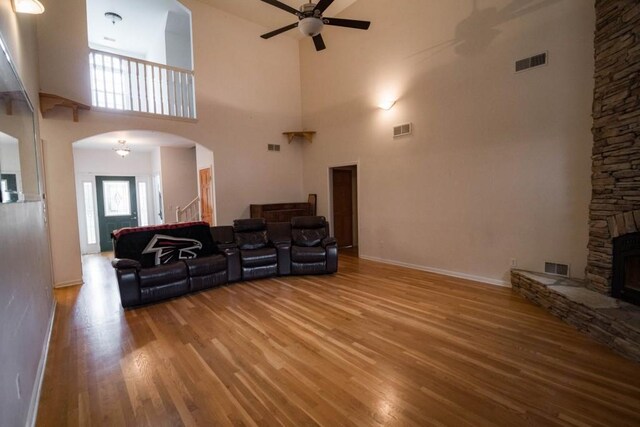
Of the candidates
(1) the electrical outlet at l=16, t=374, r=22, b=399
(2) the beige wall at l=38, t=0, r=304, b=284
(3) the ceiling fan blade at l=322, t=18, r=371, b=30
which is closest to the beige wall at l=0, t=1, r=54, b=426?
(1) the electrical outlet at l=16, t=374, r=22, b=399

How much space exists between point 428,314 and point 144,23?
28.4 feet

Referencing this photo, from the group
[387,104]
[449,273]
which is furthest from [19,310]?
[387,104]

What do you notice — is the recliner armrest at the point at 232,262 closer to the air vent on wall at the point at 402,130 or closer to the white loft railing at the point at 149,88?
the white loft railing at the point at 149,88

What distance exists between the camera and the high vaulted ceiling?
5.95 m

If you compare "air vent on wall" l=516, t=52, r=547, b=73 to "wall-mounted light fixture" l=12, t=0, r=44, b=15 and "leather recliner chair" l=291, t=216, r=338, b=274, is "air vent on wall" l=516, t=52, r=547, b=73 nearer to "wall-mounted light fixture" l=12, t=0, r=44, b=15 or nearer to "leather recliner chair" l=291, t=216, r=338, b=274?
"leather recliner chair" l=291, t=216, r=338, b=274

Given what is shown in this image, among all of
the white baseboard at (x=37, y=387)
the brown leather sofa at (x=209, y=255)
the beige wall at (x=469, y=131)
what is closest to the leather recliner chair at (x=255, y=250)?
the brown leather sofa at (x=209, y=255)

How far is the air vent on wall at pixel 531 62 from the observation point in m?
3.69

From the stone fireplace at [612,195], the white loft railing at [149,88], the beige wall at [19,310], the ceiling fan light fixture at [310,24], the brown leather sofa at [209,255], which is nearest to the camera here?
the beige wall at [19,310]

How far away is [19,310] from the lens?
1.87m

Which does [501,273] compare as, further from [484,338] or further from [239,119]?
[239,119]

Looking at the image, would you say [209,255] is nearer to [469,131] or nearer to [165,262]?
[165,262]

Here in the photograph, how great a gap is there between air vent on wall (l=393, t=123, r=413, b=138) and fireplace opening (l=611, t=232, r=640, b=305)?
124 inches

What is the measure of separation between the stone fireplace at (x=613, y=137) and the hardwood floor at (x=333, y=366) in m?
0.97

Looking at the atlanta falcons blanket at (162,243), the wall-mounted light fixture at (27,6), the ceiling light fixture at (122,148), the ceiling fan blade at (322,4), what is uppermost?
the ceiling fan blade at (322,4)
